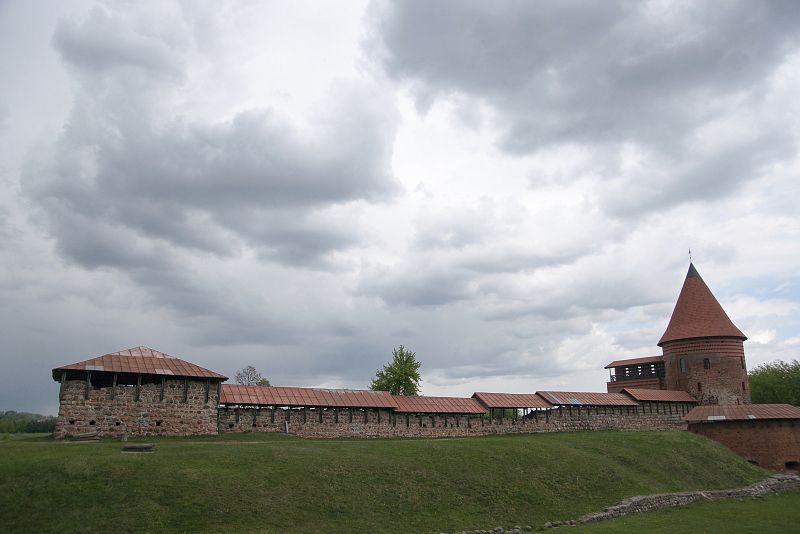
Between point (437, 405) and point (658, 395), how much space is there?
1867 centimetres

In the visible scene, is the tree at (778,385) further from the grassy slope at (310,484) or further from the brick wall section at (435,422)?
the grassy slope at (310,484)

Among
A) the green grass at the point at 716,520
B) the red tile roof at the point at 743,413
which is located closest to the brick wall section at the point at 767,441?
the red tile roof at the point at 743,413

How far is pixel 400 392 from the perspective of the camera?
1833 inches

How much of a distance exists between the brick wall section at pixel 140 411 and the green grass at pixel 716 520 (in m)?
15.9

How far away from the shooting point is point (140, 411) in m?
24.8

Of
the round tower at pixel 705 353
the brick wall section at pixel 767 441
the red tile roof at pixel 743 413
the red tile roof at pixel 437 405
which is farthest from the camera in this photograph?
the round tower at pixel 705 353

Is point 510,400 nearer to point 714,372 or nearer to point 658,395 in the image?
point 658,395

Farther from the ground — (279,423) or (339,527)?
(279,423)

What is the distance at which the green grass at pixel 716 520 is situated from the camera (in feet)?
65.3

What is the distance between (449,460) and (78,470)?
12537 millimetres

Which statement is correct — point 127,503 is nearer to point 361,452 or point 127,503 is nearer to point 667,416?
point 361,452

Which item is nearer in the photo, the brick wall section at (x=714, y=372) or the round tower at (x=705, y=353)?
the brick wall section at (x=714, y=372)

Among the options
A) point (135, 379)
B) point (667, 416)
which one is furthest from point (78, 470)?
point (667, 416)

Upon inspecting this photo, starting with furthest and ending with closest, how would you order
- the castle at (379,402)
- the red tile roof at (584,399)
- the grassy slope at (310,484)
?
1. the red tile roof at (584,399)
2. the castle at (379,402)
3. the grassy slope at (310,484)
